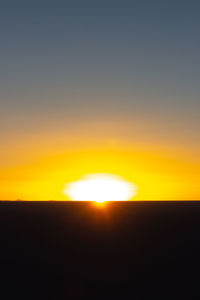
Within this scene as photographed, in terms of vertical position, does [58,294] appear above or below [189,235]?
below

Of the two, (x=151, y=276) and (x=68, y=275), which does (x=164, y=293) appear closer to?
(x=151, y=276)

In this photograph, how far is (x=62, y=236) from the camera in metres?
47.0

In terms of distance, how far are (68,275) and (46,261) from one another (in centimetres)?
466

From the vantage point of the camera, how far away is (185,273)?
29.5 m

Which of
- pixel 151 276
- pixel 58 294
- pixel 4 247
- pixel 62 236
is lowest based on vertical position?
pixel 58 294

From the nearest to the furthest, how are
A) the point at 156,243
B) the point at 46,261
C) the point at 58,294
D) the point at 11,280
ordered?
the point at 58,294, the point at 11,280, the point at 46,261, the point at 156,243

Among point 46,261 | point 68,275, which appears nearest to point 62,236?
point 46,261

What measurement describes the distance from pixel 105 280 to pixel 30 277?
358 centimetres

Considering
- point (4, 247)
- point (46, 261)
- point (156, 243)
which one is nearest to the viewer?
point (46, 261)

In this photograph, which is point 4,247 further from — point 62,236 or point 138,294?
point 138,294

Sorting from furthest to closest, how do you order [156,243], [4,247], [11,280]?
[156,243], [4,247], [11,280]

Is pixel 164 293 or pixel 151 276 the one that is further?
pixel 151 276

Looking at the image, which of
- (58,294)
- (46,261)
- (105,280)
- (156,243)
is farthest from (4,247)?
(58,294)

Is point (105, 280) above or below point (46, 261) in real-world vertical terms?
below
